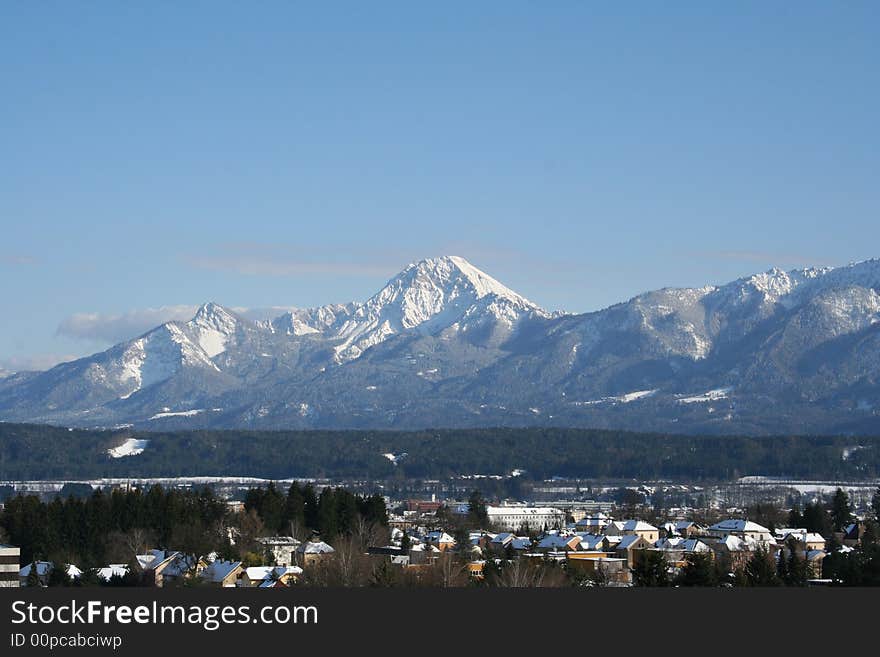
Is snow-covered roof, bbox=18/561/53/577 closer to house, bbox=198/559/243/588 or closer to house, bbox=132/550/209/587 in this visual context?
house, bbox=132/550/209/587

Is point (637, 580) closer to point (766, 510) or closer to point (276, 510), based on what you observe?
point (276, 510)

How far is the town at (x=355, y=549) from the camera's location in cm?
6512

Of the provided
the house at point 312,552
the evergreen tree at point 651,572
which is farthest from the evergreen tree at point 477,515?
the evergreen tree at point 651,572

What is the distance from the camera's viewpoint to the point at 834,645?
3631cm

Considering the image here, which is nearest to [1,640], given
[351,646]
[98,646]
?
[98,646]

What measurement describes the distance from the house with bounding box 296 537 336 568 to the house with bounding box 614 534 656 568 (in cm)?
1750

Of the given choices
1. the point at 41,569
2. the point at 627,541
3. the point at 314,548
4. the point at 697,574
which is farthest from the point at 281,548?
the point at 697,574

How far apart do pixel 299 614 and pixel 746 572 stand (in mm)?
31038

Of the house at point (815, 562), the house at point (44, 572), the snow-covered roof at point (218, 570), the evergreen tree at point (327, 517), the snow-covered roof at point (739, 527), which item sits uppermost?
the evergreen tree at point (327, 517)

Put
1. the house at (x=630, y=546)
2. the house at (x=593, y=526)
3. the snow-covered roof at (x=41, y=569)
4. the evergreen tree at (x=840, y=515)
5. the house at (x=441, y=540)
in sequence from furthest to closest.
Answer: the evergreen tree at (x=840, y=515) < the house at (x=593, y=526) < the house at (x=441, y=540) < the house at (x=630, y=546) < the snow-covered roof at (x=41, y=569)

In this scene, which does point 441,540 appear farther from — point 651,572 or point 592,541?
point 651,572

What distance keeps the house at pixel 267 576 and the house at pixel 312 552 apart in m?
3.63

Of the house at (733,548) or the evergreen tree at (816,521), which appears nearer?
the house at (733,548)

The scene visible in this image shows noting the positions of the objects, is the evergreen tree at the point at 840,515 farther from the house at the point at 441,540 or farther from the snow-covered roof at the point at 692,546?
the house at the point at 441,540
